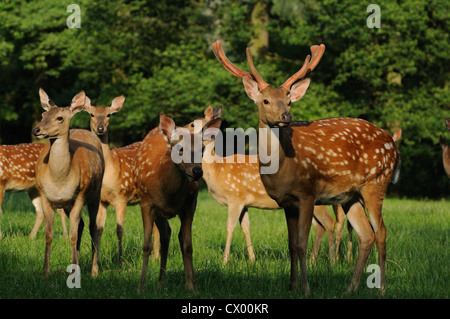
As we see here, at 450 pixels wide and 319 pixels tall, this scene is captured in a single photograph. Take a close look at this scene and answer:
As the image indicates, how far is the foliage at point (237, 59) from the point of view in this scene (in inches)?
790

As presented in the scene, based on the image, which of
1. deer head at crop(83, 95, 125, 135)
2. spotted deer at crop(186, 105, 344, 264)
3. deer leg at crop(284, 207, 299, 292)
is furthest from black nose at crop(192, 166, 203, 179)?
deer head at crop(83, 95, 125, 135)

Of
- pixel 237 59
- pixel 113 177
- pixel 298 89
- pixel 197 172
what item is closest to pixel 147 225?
pixel 197 172

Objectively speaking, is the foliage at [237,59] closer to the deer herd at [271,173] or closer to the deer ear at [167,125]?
the deer herd at [271,173]

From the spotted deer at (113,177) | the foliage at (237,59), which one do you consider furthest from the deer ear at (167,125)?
the foliage at (237,59)

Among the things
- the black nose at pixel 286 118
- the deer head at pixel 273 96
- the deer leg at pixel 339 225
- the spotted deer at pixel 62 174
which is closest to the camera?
the black nose at pixel 286 118

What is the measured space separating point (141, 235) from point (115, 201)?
70 centimetres

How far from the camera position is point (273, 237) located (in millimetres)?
9000

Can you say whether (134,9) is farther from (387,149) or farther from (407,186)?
(387,149)

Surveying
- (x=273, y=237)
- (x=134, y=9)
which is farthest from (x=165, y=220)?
(x=134, y=9)

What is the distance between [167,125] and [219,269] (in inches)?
68.0

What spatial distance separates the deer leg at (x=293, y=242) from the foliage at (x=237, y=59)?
1493 centimetres

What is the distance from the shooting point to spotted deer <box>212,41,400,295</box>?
17.3 ft

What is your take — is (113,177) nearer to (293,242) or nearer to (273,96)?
(293,242)

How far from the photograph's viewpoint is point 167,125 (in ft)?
17.7
